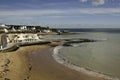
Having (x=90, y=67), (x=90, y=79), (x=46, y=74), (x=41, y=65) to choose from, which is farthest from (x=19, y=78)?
(x=90, y=67)

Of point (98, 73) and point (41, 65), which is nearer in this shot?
point (98, 73)

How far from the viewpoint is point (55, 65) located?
35.3m

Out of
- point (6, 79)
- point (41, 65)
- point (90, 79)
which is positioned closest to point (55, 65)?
point (41, 65)

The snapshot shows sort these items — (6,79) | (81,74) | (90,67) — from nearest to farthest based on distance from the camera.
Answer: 1. (6,79)
2. (81,74)
3. (90,67)

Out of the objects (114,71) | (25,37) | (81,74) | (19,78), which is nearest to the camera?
(19,78)

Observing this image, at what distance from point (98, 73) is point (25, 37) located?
1938 inches

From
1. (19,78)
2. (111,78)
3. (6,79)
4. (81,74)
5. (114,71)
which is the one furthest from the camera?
(114,71)

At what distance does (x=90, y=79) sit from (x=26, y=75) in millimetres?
6826

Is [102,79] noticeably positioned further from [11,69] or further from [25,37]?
[25,37]

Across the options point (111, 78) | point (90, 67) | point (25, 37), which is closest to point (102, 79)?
point (111, 78)

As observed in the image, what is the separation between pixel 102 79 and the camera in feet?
88.3

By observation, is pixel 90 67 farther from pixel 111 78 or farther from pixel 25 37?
pixel 25 37

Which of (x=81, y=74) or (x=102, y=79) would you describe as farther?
(x=81, y=74)

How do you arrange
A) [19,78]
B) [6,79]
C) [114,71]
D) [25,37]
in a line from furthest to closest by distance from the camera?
[25,37] → [114,71] → [19,78] → [6,79]
